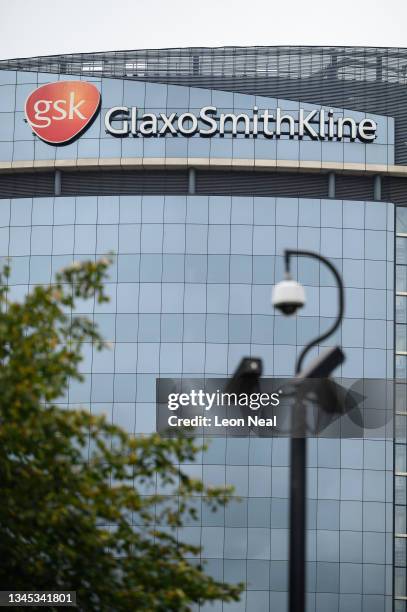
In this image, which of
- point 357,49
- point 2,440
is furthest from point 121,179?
Result: point 2,440

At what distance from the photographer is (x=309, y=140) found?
70.2 meters

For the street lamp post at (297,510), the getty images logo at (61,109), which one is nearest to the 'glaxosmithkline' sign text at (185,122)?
the getty images logo at (61,109)

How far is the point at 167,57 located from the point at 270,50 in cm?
A: 581

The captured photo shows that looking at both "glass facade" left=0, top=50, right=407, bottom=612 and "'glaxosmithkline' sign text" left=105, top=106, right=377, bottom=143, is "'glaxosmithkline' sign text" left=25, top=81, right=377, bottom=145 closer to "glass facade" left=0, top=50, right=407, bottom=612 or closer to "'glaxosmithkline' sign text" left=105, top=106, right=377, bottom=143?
"'glaxosmithkline' sign text" left=105, top=106, right=377, bottom=143

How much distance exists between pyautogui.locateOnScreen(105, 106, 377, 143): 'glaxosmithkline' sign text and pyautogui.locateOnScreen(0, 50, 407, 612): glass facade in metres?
0.47

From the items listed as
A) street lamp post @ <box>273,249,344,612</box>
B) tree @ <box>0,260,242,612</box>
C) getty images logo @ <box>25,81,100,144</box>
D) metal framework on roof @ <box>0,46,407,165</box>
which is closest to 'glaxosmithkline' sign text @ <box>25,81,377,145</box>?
getty images logo @ <box>25,81,100,144</box>

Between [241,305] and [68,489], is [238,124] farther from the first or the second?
[68,489]

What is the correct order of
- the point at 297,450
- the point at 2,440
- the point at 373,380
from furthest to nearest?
the point at 373,380, the point at 2,440, the point at 297,450

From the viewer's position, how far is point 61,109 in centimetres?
7094

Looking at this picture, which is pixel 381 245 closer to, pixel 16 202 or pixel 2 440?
pixel 16 202

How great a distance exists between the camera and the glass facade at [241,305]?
66.7m

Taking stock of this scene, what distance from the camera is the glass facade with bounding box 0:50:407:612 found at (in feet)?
219

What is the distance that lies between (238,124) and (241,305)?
1006 cm

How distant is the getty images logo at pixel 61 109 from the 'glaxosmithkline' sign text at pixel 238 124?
132cm
